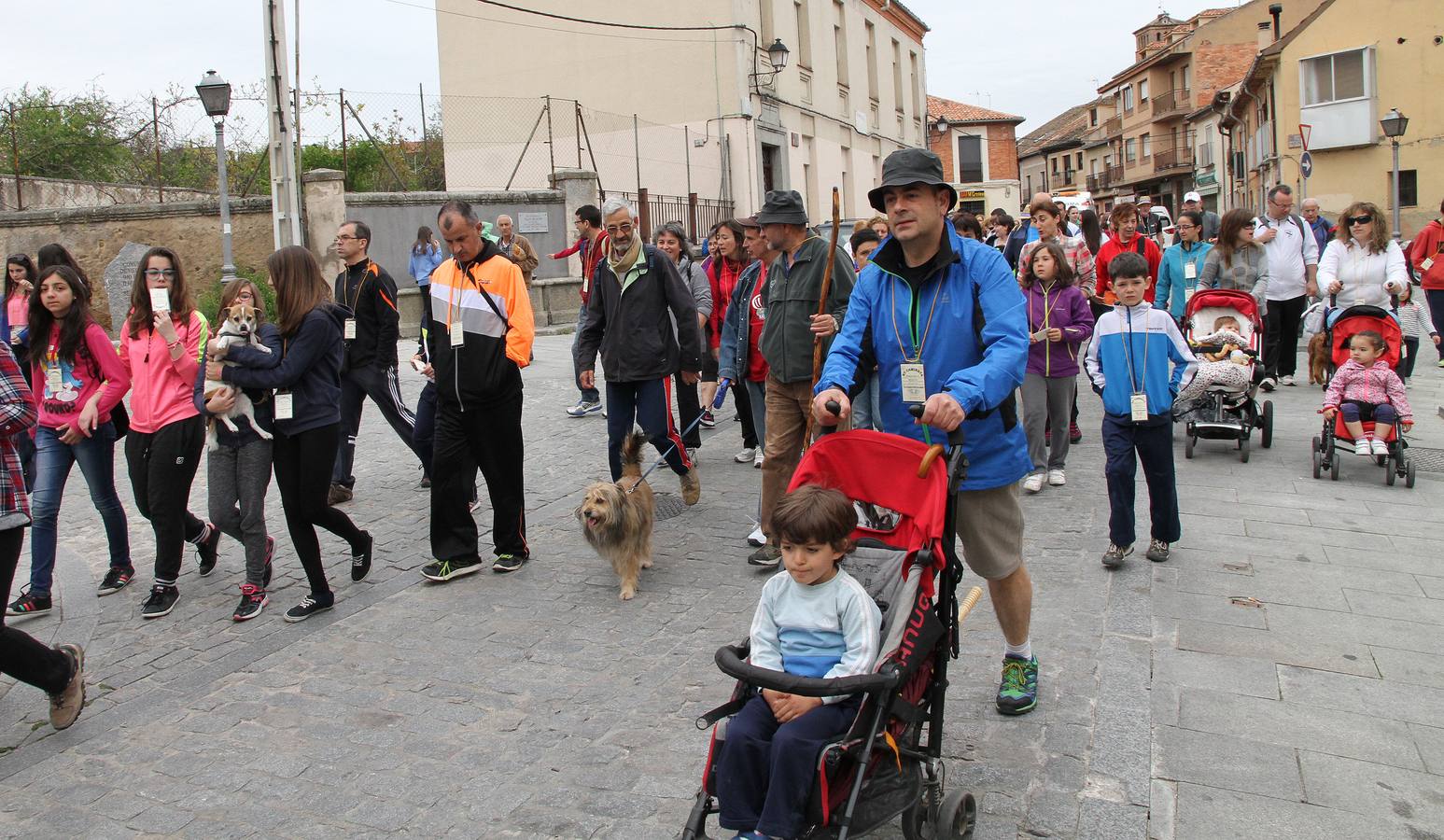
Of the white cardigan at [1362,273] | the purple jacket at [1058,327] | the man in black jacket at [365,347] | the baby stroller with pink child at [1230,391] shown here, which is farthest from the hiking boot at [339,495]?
the white cardigan at [1362,273]

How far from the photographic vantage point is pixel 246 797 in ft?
12.6

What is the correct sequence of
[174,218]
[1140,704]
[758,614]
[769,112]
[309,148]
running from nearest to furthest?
[758,614]
[1140,704]
[174,218]
[309,148]
[769,112]

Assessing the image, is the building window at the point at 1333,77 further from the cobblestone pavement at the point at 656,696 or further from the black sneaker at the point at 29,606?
the black sneaker at the point at 29,606

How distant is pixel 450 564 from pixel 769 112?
23.1 meters

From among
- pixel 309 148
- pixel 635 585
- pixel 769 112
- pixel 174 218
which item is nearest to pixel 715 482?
pixel 635 585

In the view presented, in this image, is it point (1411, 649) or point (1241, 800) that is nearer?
point (1241, 800)

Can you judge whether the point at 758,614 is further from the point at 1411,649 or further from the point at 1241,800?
the point at 1411,649

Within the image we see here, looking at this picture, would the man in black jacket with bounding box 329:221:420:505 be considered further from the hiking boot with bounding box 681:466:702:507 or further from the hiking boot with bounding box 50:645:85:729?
the hiking boot with bounding box 50:645:85:729

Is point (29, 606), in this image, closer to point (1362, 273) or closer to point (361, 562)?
point (361, 562)

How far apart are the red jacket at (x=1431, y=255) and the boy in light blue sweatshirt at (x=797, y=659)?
11.1 m

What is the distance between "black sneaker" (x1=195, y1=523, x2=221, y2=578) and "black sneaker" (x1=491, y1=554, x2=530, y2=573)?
1682mm

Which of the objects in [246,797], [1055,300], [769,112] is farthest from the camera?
[769,112]

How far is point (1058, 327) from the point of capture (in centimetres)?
769

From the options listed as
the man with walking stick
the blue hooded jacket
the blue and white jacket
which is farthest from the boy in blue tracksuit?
the blue hooded jacket
